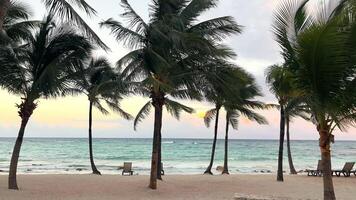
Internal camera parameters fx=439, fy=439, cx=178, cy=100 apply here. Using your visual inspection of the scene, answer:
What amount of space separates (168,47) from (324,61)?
7.24 m

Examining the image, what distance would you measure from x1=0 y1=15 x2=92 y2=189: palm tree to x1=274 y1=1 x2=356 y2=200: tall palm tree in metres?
7.86

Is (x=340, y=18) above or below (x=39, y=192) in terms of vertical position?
above

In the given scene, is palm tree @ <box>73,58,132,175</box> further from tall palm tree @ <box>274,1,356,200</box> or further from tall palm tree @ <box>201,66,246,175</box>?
tall palm tree @ <box>274,1,356,200</box>

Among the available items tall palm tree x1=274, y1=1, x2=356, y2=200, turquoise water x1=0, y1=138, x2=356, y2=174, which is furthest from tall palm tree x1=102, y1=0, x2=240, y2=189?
turquoise water x1=0, y1=138, x2=356, y2=174

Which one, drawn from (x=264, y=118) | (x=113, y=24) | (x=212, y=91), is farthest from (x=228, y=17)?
(x=264, y=118)

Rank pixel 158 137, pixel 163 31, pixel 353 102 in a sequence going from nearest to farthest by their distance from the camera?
pixel 353 102 → pixel 163 31 → pixel 158 137

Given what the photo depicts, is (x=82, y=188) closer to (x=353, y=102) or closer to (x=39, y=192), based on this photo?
(x=39, y=192)

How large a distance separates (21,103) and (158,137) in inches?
192

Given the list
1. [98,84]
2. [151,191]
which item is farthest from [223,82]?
[98,84]

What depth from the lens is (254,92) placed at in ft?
80.6

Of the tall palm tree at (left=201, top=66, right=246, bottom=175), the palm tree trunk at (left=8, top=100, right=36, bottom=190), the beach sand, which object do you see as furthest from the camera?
the tall palm tree at (left=201, top=66, right=246, bottom=175)

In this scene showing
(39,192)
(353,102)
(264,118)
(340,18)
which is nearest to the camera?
(340,18)

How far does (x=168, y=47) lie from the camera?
1509 cm

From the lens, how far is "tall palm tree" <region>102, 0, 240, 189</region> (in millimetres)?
14719
